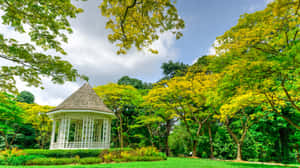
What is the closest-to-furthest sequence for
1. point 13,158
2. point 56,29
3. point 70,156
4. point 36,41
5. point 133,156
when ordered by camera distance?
point 56,29 < point 36,41 < point 13,158 < point 70,156 < point 133,156

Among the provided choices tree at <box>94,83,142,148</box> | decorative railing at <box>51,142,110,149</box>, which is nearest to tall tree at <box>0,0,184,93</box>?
decorative railing at <box>51,142,110,149</box>

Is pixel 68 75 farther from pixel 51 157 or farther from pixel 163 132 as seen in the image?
pixel 163 132

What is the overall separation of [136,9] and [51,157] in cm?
1016

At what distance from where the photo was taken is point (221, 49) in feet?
21.6

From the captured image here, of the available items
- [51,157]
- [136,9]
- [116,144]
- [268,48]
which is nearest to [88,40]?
[136,9]

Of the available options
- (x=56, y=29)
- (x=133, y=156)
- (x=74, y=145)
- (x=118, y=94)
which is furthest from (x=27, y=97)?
(x=56, y=29)

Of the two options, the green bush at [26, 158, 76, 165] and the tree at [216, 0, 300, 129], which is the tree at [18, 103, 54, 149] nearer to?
the green bush at [26, 158, 76, 165]

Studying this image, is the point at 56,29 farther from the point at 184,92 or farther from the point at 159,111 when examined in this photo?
the point at 159,111

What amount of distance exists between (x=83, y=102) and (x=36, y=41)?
9083 mm

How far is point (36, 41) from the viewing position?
410 cm

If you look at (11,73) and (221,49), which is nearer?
(11,73)

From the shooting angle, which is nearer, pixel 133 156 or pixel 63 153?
pixel 63 153

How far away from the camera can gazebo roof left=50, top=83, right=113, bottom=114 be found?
12.0m

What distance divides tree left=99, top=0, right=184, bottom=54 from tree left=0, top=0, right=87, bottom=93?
86 cm
